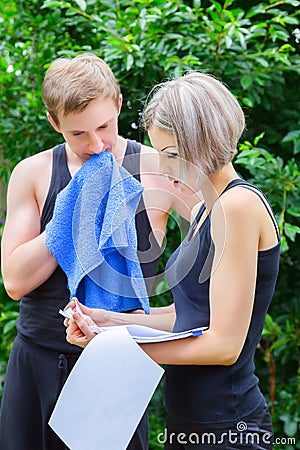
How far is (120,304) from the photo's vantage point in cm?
180

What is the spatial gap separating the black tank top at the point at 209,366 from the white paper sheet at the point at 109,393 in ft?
0.41

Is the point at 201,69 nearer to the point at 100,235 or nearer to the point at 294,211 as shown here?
the point at 294,211

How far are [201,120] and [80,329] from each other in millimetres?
507

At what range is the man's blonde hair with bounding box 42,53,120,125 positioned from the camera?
173cm

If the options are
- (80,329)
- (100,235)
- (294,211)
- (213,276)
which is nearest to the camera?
(213,276)

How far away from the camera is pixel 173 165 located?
1.46 meters

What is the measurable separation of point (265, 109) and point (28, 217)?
4.65 feet

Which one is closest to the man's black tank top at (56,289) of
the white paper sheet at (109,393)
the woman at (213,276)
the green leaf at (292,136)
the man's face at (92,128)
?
the man's face at (92,128)

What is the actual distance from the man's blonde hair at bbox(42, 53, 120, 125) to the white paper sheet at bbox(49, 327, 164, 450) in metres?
0.59

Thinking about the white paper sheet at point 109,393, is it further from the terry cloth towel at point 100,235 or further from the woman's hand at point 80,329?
the terry cloth towel at point 100,235

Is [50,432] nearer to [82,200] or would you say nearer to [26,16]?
[82,200]

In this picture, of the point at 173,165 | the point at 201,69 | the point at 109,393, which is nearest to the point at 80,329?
the point at 109,393

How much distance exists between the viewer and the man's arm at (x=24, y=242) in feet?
6.01

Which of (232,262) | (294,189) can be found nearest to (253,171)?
(294,189)
